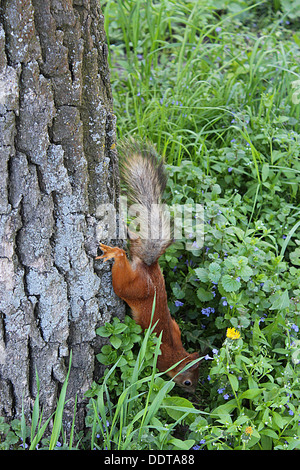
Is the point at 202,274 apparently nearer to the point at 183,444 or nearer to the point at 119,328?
the point at 119,328

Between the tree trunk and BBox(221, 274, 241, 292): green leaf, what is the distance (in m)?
0.45

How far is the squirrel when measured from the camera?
1972mm

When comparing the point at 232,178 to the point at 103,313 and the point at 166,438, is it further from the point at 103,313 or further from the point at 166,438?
the point at 166,438

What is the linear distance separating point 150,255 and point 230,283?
353 mm

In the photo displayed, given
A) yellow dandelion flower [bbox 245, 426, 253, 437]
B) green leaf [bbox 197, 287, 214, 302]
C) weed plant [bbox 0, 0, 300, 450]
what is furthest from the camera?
green leaf [bbox 197, 287, 214, 302]

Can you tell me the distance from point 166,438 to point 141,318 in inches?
19.2

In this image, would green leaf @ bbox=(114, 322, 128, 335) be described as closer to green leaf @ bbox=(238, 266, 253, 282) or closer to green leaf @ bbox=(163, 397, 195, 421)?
green leaf @ bbox=(163, 397, 195, 421)

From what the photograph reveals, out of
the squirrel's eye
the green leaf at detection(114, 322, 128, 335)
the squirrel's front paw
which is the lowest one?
the squirrel's eye

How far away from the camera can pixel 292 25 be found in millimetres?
4699

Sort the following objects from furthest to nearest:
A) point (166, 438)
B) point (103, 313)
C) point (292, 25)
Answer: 1. point (292, 25)
2. point (103, 313)
3. point (166, 438)

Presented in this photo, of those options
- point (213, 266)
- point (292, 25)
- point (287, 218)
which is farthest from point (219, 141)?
point (292, 25)

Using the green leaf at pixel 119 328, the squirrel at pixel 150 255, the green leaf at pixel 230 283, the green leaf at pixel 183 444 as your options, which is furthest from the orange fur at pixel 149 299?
the green leaf at pixel 183 444

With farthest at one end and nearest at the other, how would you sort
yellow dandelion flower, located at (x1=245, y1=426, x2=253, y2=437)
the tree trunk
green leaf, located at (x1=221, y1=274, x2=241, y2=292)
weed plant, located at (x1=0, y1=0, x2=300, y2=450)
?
green leaf, located at (x1=221, y1=274, x2=241, y2=292), weed plant, located at (x1=0, y1=0, x2=300, y2=450), yellow dandelion flower, located at (x1=245, y1=426, x2=253, y2=437), the tree trunk

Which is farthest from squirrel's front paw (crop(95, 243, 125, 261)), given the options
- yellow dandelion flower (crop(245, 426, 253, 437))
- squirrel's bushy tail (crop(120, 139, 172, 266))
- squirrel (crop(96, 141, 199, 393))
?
yellow dandelion flower (crop(245, 426, 253, 437))
